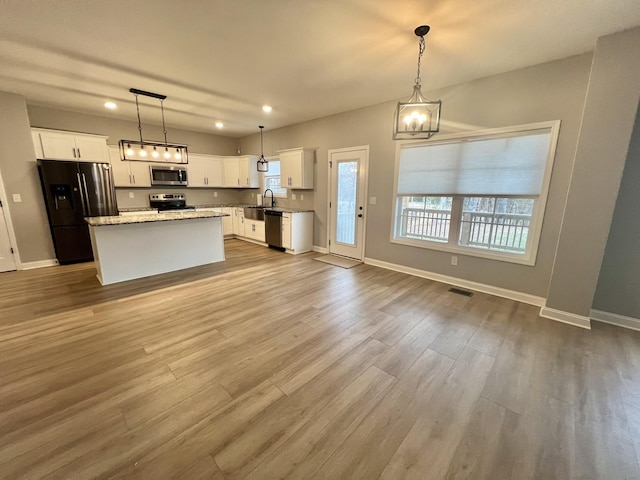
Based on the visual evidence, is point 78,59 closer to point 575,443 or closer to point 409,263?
point 409,263

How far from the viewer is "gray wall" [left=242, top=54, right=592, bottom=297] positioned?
2.87 meters

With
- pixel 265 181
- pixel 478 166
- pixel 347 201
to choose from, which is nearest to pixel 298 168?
pixel 347 201

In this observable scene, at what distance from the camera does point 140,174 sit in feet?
19.0

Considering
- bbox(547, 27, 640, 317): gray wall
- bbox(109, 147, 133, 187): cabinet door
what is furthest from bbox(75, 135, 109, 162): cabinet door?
bbox(547, 27, 640, 317): gray wall

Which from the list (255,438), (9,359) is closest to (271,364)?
(255,438)

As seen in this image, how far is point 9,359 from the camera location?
2.12 meters

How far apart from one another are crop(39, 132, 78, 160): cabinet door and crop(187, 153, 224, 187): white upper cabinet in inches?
85.2

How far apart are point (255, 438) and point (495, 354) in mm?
2133

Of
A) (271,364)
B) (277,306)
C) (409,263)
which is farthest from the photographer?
(409,263)

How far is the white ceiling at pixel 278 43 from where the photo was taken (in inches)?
82.0

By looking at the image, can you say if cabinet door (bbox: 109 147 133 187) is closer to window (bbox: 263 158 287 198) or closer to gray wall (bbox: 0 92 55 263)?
gray wall (bbox: 0 92 55 263)

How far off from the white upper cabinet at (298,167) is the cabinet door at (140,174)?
10.2ft

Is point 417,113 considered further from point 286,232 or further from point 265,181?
point 265,181

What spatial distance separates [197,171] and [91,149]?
2.14m
